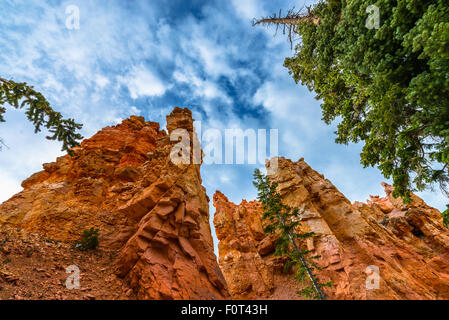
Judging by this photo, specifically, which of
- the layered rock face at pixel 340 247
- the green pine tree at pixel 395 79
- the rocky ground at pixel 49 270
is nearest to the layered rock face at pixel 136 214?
the rocky ground at pixel 49 270

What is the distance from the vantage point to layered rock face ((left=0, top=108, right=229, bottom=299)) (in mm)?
9398

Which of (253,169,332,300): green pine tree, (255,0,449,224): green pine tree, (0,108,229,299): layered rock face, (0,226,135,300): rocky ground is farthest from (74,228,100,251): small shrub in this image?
(255,0,449,224): green pine tree

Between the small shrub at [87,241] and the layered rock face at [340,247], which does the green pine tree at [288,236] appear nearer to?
the layered rock face at [340,247]

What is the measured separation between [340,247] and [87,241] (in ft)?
75.7

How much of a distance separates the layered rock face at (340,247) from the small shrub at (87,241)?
65.0ft

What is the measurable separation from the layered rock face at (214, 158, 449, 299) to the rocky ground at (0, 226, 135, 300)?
62.6 ft

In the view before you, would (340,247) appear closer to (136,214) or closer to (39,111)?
(136,214)

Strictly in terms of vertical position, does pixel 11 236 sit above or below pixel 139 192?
below

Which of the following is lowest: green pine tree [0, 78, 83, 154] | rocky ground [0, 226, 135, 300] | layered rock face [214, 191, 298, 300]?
layered rock face [214, 191, 298, 300]

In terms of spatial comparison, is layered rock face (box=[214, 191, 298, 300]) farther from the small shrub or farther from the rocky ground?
the small shrub

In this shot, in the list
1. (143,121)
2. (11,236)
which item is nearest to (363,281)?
(11,236)

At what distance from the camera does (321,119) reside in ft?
47.9
